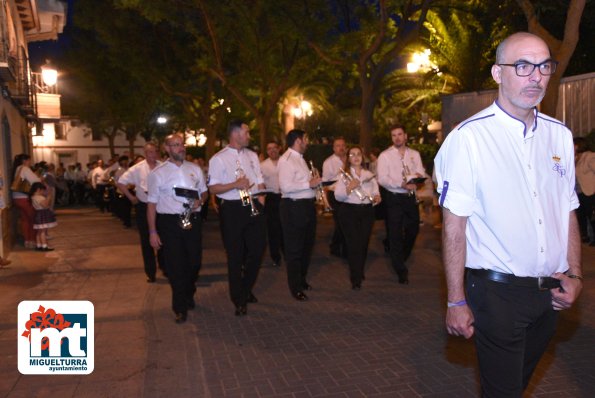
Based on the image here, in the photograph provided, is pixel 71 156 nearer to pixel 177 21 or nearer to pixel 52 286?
pixel 177 21

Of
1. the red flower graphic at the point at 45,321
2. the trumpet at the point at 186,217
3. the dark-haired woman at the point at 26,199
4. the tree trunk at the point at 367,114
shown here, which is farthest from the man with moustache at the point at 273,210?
the tree trunk at the point at 367,114

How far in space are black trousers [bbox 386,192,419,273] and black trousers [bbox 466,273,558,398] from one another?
547 centimetres

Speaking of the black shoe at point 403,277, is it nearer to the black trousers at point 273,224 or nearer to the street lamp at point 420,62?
the black trousers at point 273,224

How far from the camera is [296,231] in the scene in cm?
768

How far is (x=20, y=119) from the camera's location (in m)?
18.3

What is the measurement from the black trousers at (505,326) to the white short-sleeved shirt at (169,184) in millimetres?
4434

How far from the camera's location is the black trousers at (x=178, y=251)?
269 inches

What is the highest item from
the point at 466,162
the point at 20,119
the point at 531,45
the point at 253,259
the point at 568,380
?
the point at 20,119

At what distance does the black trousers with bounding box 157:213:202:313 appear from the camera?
22.4 ft

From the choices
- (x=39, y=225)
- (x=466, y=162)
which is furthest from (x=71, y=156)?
(x=466, y=162)

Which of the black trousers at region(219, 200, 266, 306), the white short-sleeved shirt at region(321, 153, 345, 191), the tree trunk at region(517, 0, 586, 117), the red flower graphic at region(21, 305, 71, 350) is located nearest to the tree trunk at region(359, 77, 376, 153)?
the tree trunk at region(517, 0, 586, 117)

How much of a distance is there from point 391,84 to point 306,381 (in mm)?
24527

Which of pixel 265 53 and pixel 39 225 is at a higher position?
pixel 265 53

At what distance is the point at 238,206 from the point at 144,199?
2.99m
